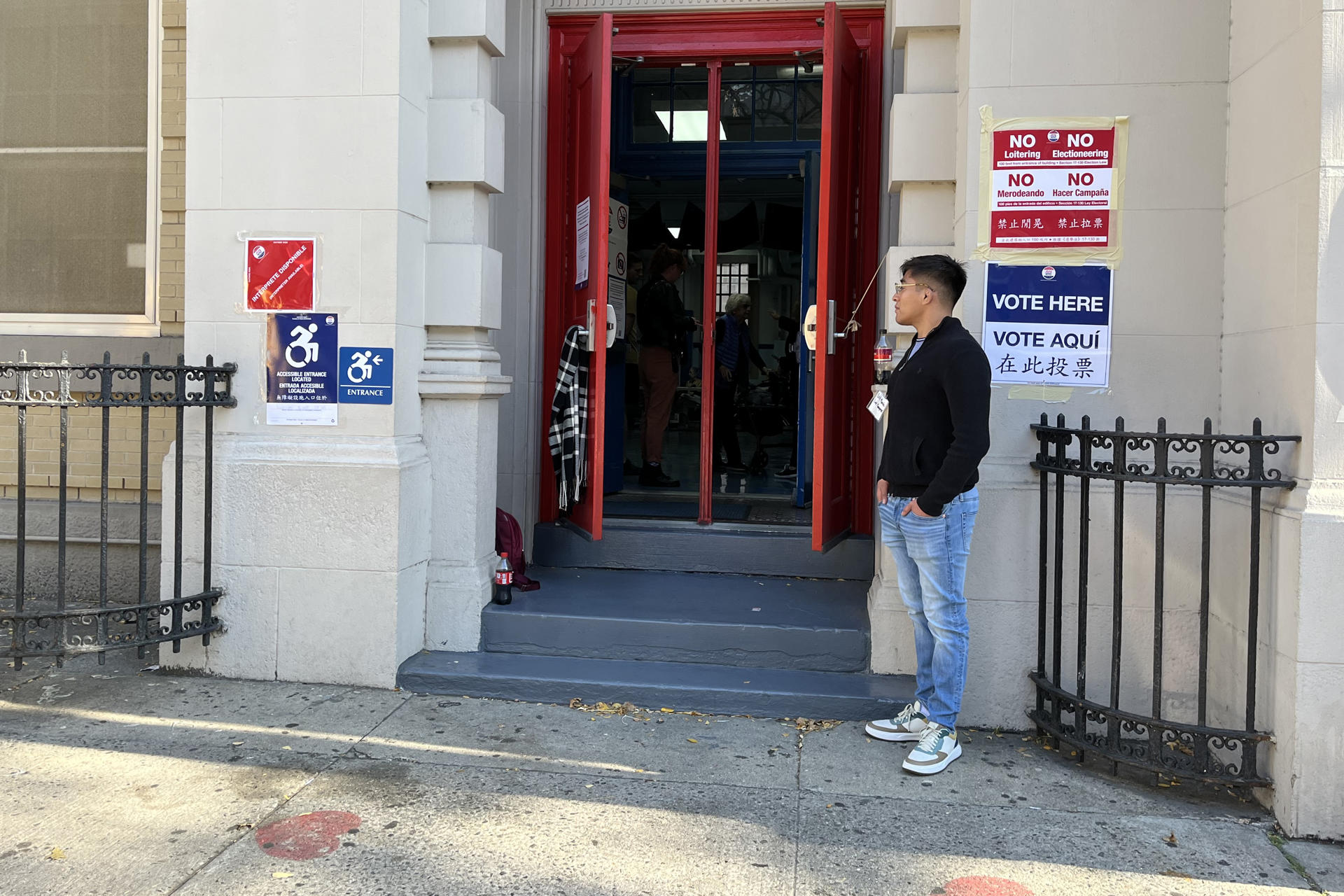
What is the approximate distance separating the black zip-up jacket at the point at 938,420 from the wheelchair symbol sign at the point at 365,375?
2.36 m

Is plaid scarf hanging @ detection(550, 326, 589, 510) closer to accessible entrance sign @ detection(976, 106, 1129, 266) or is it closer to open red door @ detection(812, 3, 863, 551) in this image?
open red door @ detection(812, 3, 863, 551)

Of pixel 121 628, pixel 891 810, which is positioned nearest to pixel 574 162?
pixel 121 628

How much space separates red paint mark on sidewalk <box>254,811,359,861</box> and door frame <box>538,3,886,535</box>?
123 inches

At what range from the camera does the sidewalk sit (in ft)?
10.7

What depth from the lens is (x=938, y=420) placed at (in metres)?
4.14

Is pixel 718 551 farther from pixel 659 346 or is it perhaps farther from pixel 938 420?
pixel 659 346

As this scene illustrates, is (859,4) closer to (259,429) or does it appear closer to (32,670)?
(259,429)

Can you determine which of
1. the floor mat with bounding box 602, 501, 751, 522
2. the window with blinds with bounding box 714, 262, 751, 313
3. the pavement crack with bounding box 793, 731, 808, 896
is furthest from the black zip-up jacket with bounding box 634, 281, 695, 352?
the window with blinds with bounding box 714, 262, 751, 313

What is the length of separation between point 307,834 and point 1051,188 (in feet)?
12.8

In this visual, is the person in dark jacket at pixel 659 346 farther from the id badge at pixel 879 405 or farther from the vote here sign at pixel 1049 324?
the vote here sign at pixel 1049 324

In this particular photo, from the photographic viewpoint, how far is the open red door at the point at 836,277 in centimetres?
549

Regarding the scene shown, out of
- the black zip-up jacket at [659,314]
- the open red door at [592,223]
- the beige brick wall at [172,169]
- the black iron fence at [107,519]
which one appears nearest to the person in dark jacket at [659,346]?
the black zip-up jacket at [659,314]

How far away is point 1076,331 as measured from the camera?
4.59 m

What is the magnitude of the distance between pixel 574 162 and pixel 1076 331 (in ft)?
10.8
